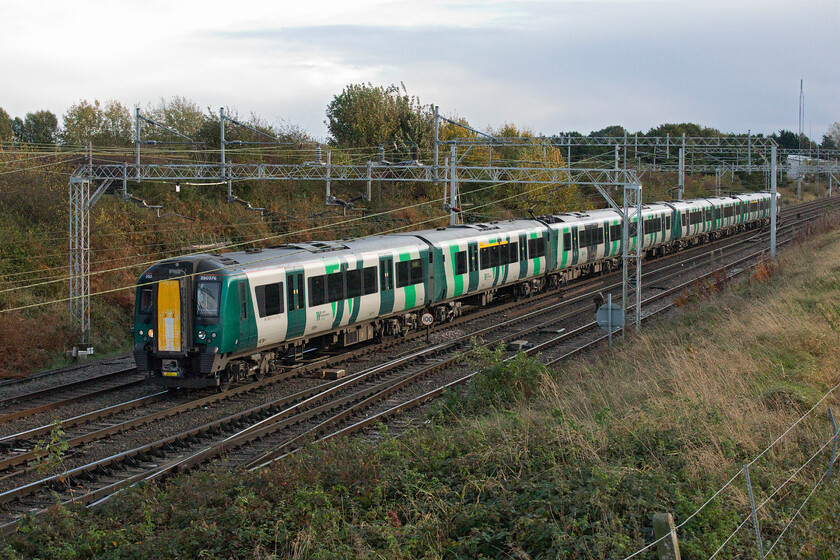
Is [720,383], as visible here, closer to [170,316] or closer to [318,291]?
[318,291]

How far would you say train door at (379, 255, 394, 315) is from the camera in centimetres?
1933

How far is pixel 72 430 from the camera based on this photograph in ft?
44.4

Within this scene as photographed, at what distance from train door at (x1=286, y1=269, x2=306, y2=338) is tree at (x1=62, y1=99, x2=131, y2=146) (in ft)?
111

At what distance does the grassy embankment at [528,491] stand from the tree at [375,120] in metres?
41.2

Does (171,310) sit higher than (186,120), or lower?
lower

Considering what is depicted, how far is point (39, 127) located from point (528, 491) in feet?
185

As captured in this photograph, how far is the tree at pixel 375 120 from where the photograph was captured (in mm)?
50969

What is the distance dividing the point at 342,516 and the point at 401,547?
3.25 feet

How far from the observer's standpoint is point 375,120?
51.3 meters

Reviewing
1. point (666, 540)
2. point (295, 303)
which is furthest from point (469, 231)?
point (666, 540)

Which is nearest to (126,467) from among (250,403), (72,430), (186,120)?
(72,430)

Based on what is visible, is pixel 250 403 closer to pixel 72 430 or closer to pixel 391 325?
pixel 72 430

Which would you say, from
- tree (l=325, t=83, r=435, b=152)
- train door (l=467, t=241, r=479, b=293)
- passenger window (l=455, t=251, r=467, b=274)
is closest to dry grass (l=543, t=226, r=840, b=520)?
passenger window (l=455, t=251, r=467, b=274)

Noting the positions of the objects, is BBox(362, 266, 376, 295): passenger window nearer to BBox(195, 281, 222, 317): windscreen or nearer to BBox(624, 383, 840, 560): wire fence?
BBox(195, 281, 222, 317): windscreen
